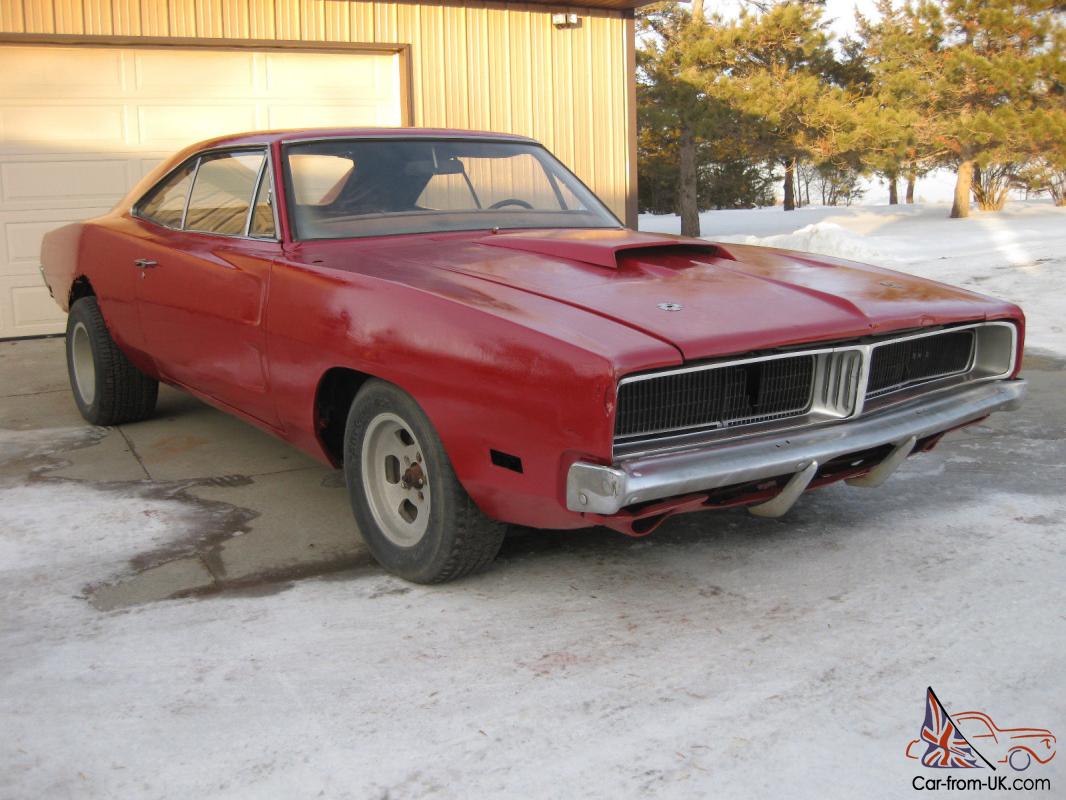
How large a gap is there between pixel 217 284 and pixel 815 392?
230 centimetres

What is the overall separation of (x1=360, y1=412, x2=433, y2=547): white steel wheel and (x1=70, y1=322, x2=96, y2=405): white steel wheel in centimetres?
289

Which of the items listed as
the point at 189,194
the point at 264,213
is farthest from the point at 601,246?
the point at 189,194

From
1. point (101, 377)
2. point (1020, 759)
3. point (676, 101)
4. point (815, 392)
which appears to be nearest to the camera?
point (1020, 759)

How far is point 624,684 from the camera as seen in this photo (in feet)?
9.12

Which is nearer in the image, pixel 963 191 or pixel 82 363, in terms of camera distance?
pixel 82 363

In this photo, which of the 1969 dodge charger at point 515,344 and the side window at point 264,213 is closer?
the 1969 dodge charger at point 515,344

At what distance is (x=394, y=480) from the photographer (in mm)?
3559

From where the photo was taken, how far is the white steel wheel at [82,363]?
19.3 ft

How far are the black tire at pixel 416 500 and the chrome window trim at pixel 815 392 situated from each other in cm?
56

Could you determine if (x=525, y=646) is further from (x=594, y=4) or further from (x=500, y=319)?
(x=594, y=4)

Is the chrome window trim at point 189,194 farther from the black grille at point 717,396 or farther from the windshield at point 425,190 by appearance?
the black grille at point 717,396

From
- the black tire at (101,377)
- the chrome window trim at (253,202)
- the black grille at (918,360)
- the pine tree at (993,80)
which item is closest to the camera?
the black grille at (918,360)

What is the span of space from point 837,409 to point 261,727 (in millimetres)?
1839

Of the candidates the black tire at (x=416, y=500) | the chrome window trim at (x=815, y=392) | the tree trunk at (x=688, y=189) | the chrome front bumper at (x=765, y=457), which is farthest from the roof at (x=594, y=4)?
the tree trunk at (x=688, y=189)
